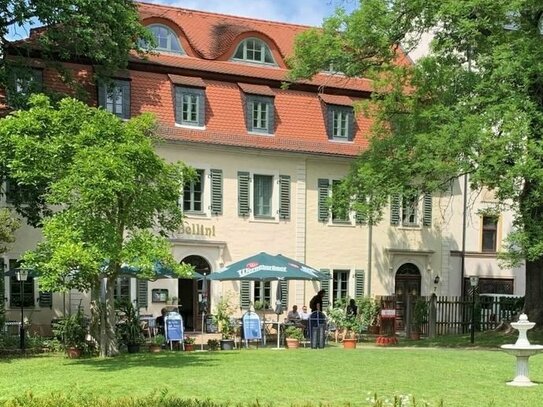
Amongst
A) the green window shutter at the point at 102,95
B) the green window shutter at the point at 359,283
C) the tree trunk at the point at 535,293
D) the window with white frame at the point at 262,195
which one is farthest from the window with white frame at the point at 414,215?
the green window shutter at the point at 102,95

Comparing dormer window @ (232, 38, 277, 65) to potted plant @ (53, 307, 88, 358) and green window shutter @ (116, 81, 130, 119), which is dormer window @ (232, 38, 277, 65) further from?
potted plant @ (53, 307, 88, 358)

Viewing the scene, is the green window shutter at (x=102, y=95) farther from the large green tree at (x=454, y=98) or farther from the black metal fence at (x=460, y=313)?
the black metal fence at (x=460, y=313)

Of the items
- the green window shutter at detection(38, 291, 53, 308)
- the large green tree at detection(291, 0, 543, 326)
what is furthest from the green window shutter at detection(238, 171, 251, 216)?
the green window shutter at detection(38, 291, 53, 308)

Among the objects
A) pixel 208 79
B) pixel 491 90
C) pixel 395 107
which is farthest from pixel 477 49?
pixel 208 79

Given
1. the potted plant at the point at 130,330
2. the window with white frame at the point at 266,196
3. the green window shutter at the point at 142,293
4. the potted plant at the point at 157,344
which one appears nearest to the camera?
the potted plant at the point at 130,330

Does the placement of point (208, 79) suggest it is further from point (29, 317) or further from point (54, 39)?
point (29, 317)

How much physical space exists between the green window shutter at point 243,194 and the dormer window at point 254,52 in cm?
496

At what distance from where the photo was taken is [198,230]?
27812mm

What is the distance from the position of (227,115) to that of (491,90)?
12.0m

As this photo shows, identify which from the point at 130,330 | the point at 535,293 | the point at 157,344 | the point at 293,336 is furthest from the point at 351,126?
the point at 130,330

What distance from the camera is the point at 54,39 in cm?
2208

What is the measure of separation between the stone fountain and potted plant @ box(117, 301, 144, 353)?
33.0ft

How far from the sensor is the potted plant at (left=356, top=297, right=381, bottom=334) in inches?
1093

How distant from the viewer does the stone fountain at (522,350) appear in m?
12.1
